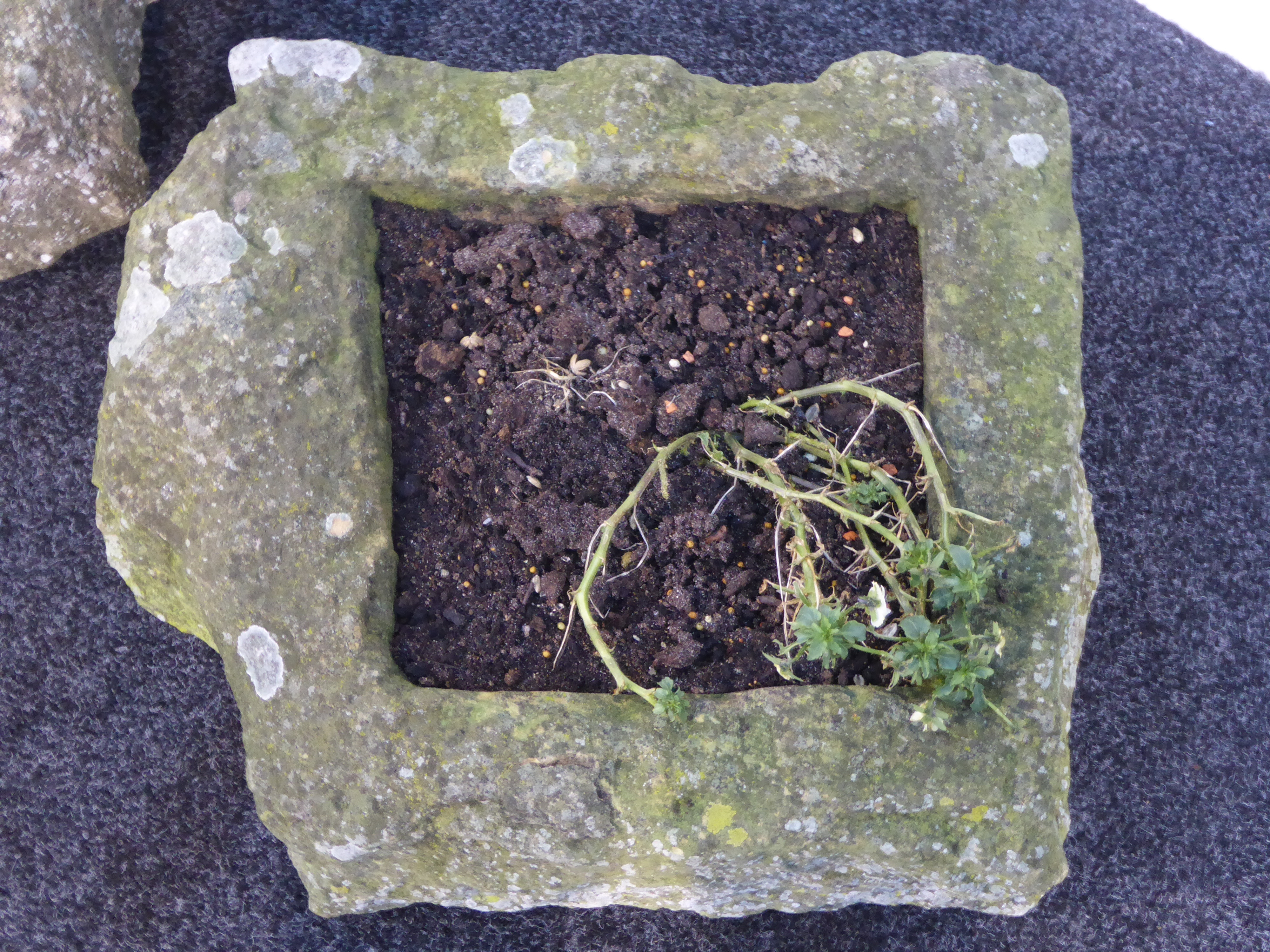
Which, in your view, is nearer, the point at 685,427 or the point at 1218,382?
the point at 685,427

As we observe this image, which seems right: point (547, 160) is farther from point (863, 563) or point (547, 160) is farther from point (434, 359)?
point (863, 563)

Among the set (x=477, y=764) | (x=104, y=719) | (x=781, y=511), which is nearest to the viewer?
(x=477, y=764)

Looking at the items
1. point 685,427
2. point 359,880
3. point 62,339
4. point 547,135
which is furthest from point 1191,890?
point 62,339

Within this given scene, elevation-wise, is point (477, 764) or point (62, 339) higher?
point (477, 764)

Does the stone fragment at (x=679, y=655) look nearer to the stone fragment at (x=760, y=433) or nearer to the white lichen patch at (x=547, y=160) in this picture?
the stone fragment at (x=760, y=433)

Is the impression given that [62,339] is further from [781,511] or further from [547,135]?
[781,511]

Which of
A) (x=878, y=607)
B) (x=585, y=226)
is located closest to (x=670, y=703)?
(x=878, y=607)

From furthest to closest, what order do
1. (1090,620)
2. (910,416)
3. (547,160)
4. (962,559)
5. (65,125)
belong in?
(1090,620) < (65,125) < (547,160) < (910,416) < (962,559)
